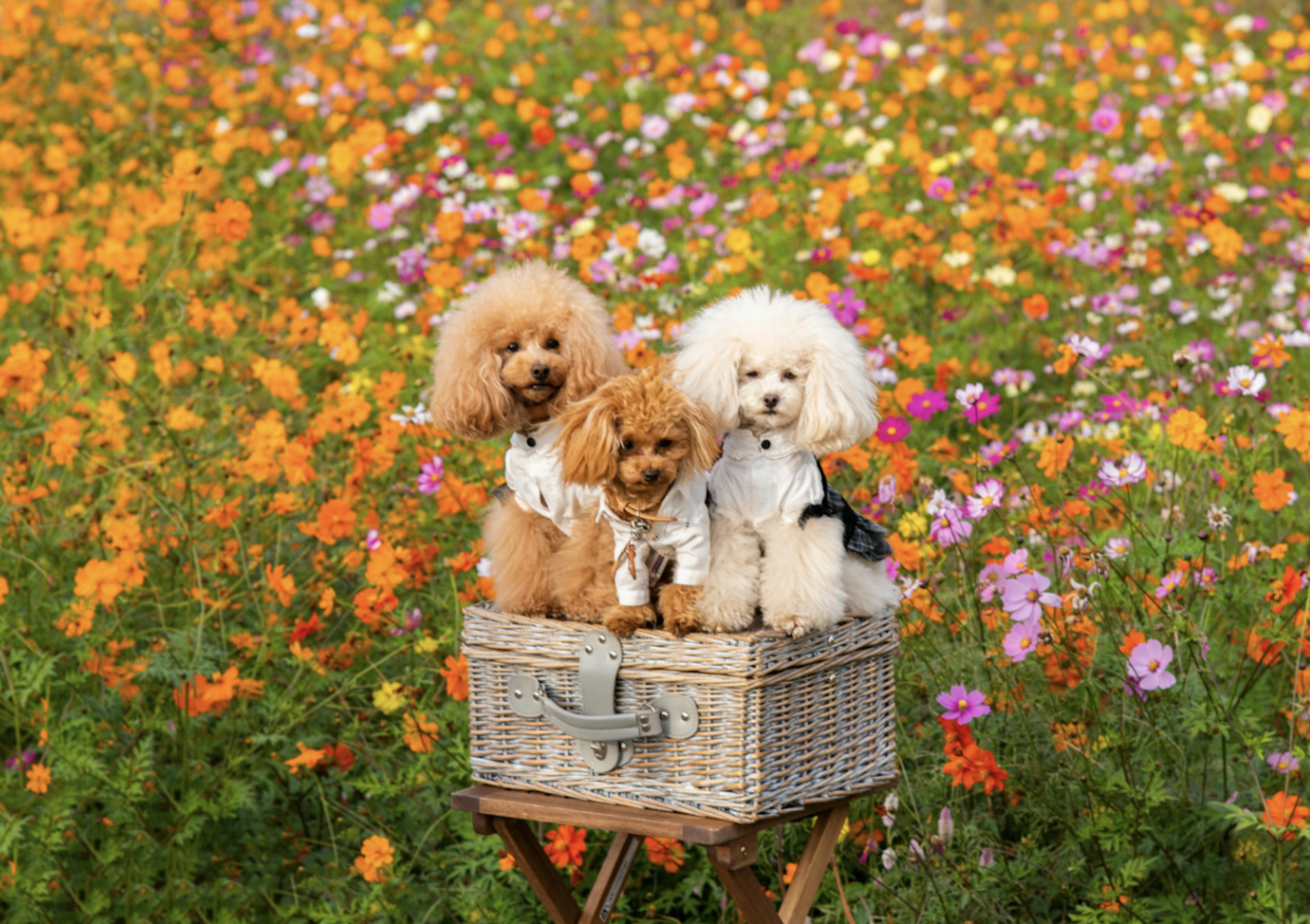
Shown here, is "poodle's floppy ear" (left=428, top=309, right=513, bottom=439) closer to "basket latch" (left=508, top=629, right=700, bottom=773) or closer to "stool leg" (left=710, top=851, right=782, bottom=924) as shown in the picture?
"basket latch" (left=508, top=629, right=700, bottom=773)

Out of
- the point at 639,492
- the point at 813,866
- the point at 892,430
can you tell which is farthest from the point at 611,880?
the point at 892,430

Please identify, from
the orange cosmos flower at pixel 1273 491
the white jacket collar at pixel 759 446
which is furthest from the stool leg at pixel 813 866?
the orange cosmos flower at pixel 1273 491

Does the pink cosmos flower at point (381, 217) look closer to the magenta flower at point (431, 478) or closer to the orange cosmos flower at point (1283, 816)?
the magenta flower at point (431, 478)

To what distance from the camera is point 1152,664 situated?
2758 mm

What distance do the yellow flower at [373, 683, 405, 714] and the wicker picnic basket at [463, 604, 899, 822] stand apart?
1.55 ft

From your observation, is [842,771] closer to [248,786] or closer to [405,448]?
[248,786]

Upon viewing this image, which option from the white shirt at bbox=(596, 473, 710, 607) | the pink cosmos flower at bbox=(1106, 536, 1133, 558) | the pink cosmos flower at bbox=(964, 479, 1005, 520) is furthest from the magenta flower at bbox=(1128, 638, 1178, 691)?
the white shirt at bbox=(596, 473, 710, 607)

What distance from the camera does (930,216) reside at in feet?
19.7

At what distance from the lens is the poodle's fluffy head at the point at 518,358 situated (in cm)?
246

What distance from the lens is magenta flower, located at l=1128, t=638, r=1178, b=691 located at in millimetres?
2730

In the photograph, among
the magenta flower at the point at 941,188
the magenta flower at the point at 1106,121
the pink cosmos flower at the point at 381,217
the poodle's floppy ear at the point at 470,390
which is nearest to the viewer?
the poodle's floppy ear at the point at 470,390

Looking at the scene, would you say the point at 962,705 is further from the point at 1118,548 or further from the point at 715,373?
the point at 715,373

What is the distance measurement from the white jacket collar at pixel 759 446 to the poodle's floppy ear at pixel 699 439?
0.18m

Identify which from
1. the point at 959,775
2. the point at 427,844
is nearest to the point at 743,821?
the point at 959,775
